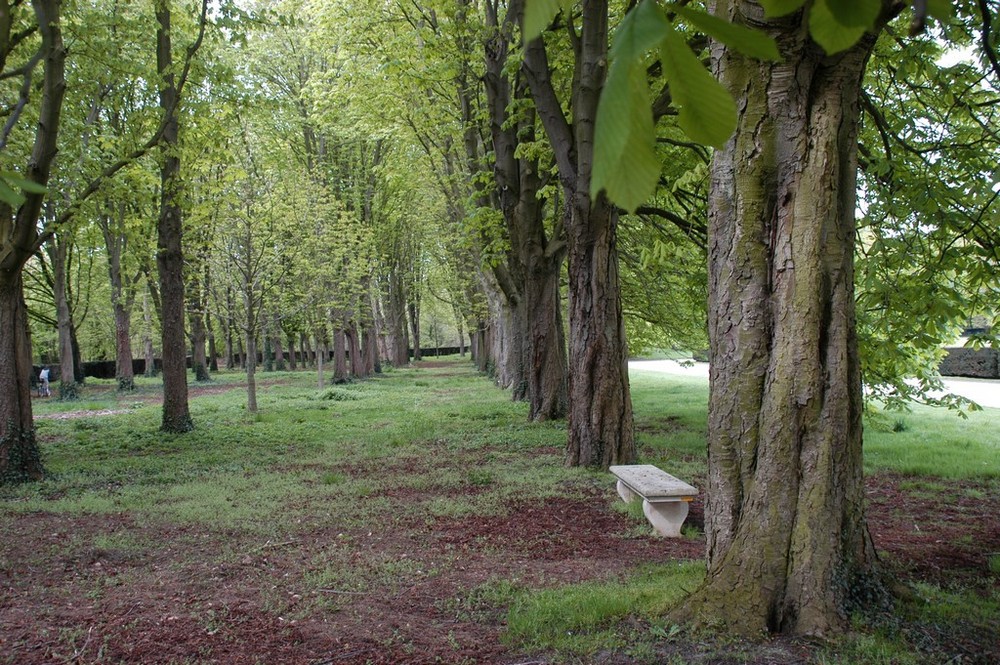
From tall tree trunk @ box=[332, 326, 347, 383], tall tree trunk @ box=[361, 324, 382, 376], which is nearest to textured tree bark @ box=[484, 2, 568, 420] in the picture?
tall tree trunk @ box=[332, 326, 347, 383]

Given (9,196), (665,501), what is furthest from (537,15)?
(665,501)

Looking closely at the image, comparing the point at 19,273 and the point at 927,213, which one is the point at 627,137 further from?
the point at 19,273

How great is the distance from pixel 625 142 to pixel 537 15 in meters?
0.19

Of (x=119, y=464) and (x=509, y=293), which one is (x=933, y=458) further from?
(x=119, y=464)

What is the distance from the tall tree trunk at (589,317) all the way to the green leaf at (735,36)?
332 inches

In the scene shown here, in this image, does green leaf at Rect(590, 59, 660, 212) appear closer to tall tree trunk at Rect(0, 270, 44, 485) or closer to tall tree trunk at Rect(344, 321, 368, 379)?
tall tree trunk at Rect(0, 270, 44, 485)

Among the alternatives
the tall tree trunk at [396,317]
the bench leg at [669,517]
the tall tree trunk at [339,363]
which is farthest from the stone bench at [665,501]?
the tall tree trunk at [396,317]

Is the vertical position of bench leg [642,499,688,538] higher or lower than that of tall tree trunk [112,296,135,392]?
lower

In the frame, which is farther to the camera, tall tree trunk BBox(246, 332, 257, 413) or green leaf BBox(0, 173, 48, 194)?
tall tree trunk BBox(246, 332, 257, 413)

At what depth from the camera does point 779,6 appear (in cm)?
97

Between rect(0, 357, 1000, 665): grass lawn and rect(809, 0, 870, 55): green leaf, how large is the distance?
3100 mm

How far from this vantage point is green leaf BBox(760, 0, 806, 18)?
947 millimetres

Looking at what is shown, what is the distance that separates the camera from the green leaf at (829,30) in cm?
84

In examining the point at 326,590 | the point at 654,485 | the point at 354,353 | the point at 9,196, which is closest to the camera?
the point at 9,196
